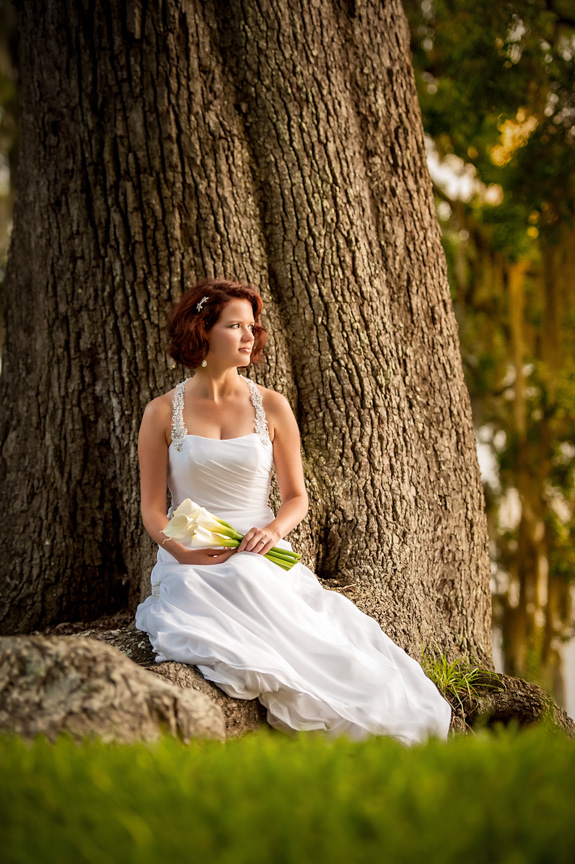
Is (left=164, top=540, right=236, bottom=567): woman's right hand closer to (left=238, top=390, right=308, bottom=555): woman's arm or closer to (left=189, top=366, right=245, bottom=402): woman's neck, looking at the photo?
(left=238, top=390, right=308, bottom=555): woman's arm

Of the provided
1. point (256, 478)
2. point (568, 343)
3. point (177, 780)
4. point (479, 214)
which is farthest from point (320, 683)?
point (479, 214)

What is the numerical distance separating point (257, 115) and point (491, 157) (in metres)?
6.47

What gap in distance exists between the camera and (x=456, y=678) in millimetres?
4504

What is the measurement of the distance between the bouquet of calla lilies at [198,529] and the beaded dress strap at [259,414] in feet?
1.87

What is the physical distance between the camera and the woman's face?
4.17 m

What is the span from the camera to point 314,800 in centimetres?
163

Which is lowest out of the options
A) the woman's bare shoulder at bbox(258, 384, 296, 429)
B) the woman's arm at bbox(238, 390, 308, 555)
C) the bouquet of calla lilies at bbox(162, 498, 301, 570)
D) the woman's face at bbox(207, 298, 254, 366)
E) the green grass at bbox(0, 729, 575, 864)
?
the green grass at bbox(0, 729, 575, 864)

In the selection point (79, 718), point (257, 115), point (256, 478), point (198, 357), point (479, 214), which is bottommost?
point (79, 718)

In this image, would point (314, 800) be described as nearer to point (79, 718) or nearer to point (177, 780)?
point (177, 780)

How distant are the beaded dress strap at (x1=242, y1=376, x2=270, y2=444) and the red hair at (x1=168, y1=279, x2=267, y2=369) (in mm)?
328

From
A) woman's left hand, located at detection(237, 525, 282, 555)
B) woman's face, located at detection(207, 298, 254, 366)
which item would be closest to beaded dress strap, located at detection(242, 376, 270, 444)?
woman's face, located at detection(207, 298, 254, 366)

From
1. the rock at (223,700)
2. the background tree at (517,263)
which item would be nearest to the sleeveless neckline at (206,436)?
the rock at (223,700)

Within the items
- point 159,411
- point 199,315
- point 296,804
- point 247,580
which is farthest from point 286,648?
point 296,804

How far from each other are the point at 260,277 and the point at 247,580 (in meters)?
2.10
